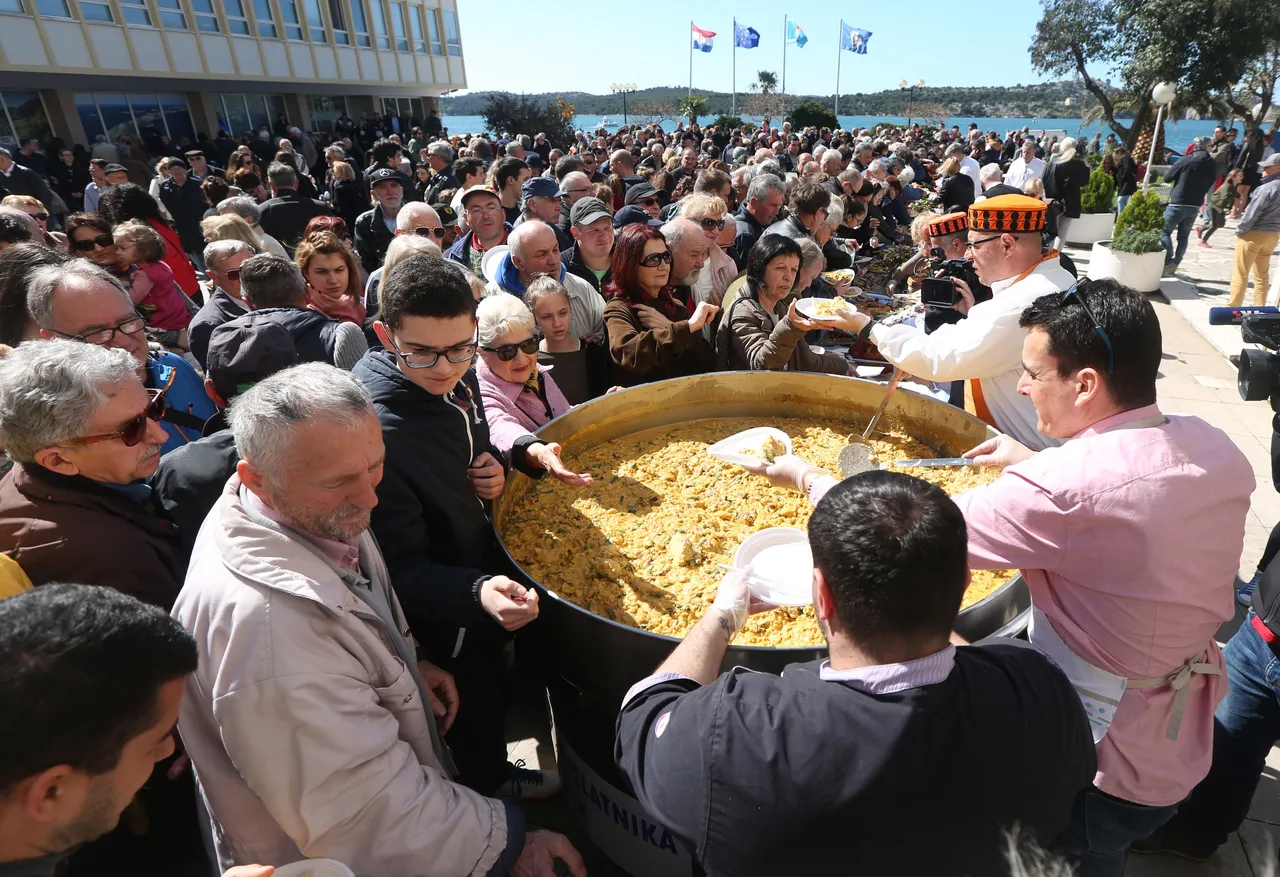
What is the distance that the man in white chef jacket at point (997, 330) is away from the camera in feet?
9.00

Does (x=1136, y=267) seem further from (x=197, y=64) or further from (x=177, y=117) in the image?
(x=177, y=117)

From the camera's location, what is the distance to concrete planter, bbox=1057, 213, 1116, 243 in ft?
40.1

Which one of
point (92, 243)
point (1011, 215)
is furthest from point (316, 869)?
point (92, 243)

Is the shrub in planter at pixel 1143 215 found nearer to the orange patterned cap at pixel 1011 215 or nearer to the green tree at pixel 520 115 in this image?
the orange patterned cap at pixel 1011 215

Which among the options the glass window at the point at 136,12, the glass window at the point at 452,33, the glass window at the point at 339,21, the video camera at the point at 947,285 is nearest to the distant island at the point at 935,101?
the glass window at the point at 452,33

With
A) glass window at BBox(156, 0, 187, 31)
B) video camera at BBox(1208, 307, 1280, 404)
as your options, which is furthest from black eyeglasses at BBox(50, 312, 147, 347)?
glass window at BBox(156, 0, 187, 31)

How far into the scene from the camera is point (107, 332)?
2703 mm

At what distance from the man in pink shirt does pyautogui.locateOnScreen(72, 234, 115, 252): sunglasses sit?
5.28 m

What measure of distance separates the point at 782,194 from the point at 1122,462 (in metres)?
5.43

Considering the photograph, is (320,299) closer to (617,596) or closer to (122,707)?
(617,596)

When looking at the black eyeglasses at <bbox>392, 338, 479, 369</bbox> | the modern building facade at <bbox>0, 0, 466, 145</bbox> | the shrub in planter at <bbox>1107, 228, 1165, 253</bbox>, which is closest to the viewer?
the black eyeglasses at <bbox>392, 338, 479, 369</bbox>

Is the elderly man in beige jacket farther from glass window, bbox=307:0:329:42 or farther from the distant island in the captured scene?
the distant island

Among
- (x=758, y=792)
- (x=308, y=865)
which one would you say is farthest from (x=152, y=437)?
(x=758, y=792)

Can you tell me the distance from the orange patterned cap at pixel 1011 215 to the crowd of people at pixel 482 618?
0.01m
